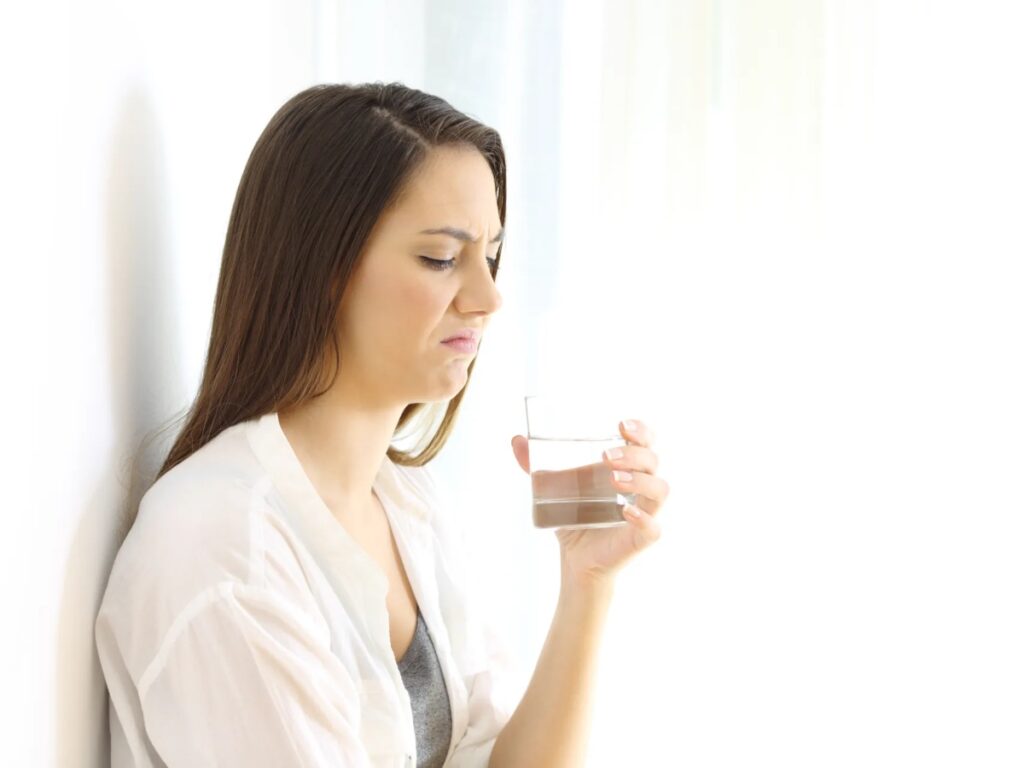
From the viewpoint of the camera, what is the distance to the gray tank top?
4.00 feet

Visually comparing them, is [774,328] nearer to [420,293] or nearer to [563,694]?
[563,694]

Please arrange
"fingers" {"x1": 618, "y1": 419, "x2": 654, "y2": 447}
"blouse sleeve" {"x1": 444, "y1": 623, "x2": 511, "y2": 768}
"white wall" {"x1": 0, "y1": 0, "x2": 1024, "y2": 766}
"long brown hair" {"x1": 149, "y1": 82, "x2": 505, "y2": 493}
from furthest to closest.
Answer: "white wall" {"x1": 0, "y1": 0, "x2": 1024, "y2": 766}, "blouse sleeve" {"x1": 444, "y1": 623, "x2": 511, "y2": 768}, "fingers" {"x1": 618, "y1": 419, "x2": 654, "y2": 447}, "long brown hair" {"x1": 149, "y1": 82, "x2": 505, "y2": 493}

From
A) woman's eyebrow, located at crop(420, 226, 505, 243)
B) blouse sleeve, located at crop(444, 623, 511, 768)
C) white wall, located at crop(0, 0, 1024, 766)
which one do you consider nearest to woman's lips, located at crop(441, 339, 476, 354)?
woman's eyebrow, located at crop(420, 226, 505, 243)

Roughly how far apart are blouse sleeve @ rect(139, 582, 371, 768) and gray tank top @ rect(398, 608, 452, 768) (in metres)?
0.31

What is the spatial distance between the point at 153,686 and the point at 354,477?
A: 0.36 m

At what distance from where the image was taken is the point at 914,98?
1.76m

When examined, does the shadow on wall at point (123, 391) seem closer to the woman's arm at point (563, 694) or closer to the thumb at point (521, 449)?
the thumb at point (521, 449)

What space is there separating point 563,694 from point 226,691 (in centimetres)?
59

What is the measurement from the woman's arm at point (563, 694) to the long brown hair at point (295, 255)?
0.48 meters

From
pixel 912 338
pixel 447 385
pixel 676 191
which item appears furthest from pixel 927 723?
pixel 447 385

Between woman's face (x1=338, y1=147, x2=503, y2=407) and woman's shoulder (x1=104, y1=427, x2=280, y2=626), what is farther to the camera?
woman's face (x1=338, y1=147, x2=503, y2=407)

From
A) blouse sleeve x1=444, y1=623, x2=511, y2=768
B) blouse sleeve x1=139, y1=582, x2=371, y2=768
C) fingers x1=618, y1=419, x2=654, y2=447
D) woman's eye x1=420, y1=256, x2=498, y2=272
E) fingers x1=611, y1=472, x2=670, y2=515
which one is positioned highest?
woman's eye x1=420, y1=256, x2=498, y2=272

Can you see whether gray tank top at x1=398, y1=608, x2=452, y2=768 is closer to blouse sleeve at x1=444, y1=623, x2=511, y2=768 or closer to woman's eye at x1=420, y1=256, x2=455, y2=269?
blouse sleeve at x1=444, y1=623, x2=511, y2=768

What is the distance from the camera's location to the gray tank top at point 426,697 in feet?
4.00
